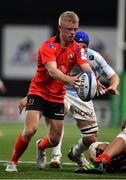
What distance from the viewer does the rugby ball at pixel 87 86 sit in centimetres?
1093

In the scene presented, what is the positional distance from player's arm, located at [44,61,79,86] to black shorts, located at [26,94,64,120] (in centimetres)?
58

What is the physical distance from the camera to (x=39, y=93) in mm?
11742

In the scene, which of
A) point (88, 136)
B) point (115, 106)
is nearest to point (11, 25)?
point (115, 106)

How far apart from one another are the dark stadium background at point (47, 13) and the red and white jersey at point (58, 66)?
19.5 metres

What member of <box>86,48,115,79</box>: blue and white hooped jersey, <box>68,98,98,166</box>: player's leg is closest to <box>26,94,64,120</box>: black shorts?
<box>68,98,98,166</box>: player's leg

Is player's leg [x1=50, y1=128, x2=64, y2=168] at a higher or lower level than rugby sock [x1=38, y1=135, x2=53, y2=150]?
lower

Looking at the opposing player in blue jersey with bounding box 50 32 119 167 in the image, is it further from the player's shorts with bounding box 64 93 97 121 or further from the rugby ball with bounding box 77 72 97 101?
the rugby ball with bounding box 77 72 97 101

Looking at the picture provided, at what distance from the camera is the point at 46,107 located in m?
11.8

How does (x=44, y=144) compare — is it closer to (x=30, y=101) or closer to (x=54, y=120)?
(x=54, y=120)

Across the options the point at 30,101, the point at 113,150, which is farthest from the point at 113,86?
the point at 30,101

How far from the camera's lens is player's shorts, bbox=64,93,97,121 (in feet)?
42.7

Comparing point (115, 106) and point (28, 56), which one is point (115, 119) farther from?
point (28, 56)

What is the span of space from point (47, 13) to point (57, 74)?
67.6ft

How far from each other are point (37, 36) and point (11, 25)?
101 centimetres
